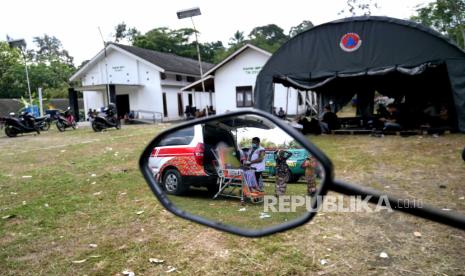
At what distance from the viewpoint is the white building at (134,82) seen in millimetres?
26344

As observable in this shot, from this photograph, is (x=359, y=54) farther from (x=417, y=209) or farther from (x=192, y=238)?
(x=417, y=209)

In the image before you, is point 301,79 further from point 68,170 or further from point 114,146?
point 68,170

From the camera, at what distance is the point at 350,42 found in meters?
12.7

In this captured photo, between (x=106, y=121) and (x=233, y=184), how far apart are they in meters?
17.3

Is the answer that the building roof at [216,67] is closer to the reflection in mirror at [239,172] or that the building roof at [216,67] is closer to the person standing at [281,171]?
the reflection in mirror at [239,172]

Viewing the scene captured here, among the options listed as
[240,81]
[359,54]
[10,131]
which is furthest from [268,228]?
[240,81]

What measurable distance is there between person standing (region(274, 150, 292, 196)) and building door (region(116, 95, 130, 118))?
28.0 metres

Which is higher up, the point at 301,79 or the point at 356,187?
the point at 301,79

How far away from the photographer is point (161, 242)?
3.56 metres

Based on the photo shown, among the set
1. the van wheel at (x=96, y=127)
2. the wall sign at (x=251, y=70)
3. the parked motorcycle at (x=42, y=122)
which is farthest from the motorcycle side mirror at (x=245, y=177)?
the wall sign at (x=251, y=70)

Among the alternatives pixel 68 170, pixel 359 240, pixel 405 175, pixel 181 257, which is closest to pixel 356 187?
pixel 181 257

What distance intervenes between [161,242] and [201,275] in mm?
806

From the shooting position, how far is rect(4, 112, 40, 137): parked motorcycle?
661 inches

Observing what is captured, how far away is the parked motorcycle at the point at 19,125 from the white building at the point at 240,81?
950 centimetres
